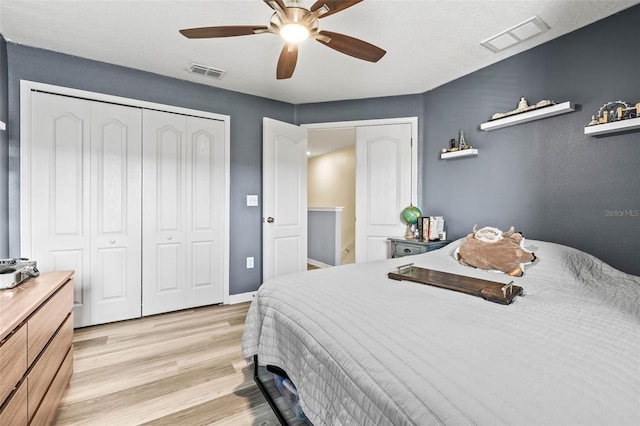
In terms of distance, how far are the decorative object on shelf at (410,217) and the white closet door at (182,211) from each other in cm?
204

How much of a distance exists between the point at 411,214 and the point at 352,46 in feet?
6.33

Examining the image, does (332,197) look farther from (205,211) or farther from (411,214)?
(205,211)

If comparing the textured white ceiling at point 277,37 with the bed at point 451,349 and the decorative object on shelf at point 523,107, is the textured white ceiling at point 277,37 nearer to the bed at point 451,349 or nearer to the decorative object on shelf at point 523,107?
the decorative object on shelf at point 523,107

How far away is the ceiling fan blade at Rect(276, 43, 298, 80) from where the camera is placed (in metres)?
1.93

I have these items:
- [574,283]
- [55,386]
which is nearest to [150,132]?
[55,386]

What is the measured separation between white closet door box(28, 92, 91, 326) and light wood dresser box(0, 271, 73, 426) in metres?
0.96

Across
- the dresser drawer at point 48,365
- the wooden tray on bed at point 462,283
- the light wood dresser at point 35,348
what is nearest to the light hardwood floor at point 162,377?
the light wood dresser at point 35,348

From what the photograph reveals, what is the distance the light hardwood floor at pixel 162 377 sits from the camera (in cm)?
160

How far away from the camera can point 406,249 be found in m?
3.11

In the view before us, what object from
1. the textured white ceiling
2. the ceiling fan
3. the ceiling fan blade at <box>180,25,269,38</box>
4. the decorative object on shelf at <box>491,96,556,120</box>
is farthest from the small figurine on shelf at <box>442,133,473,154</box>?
the ceiling fan blade at <box>180,25,269,38</box>

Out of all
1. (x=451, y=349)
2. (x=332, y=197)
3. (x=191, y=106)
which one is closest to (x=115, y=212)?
(x=191, y=106)

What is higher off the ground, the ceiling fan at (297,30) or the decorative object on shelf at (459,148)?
the ceiling fan at (297,30)

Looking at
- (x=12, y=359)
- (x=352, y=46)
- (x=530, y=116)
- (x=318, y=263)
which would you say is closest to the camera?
(x=12, y=359)

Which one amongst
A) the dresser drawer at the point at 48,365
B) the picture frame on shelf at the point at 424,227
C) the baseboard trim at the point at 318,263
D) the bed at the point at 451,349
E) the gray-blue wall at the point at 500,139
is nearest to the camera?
the bed at the point at 451,349
